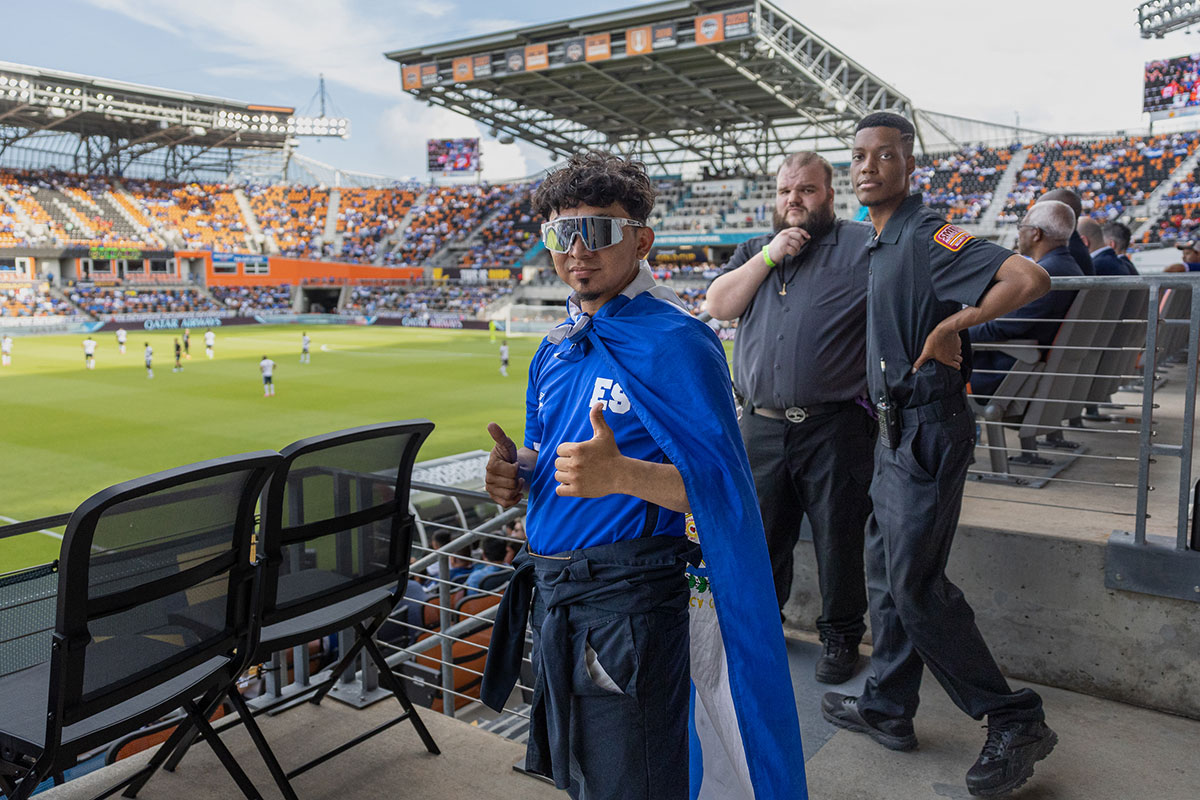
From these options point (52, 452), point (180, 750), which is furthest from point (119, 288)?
point (180, 750)

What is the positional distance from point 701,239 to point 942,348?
5080 centimetres

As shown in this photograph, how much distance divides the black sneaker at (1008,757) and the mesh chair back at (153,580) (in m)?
2.55

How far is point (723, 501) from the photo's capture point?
198 cm

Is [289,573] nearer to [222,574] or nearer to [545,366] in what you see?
[222,574]

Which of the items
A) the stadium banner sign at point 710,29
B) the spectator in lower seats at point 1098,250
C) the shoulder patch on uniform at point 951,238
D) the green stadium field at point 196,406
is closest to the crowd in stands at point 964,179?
the stadium banner sign at point 710,29

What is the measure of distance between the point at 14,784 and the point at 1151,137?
178ft

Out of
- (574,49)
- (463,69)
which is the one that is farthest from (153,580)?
(463,69)

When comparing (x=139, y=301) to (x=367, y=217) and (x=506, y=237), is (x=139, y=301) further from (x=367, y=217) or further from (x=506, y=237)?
(x=506, y=237)

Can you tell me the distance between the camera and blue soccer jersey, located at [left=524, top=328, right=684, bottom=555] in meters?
2.08

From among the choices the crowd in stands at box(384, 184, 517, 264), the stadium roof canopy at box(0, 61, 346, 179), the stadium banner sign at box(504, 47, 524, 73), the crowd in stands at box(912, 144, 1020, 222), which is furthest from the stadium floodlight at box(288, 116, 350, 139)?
the crowd in stands at box(912, 144, 1020, 222)

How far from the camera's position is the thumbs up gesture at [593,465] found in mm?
1828

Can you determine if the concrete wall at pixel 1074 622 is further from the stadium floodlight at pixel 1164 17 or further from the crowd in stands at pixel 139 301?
the crowd in stands at pixel 139 301

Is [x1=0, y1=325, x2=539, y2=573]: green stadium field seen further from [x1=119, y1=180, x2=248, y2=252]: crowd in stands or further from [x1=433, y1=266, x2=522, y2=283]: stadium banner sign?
[x1=119, y1=180, x2=248, y2=252]: crowd in stands

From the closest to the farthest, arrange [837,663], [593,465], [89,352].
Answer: [593,465] → [837,663] → [89,352]
